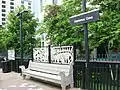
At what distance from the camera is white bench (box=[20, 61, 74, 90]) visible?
8.78 meters

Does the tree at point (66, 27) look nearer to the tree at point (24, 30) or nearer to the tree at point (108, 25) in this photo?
the tree at point (108, 25)

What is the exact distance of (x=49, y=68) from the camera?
10508 millimetres

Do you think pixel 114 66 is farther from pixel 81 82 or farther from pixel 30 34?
pixel 30 34

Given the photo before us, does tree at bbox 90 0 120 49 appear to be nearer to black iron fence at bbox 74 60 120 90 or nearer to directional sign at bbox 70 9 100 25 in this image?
black iron fence at bbox 74 60 120 90

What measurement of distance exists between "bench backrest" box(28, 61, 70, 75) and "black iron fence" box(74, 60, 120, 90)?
0.43 m

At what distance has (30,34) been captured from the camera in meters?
19.2

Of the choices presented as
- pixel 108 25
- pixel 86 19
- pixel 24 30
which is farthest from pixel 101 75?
pixel 24 30

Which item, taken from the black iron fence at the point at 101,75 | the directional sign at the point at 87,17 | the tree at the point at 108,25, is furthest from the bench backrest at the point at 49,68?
the directional sign at the point at 87,17

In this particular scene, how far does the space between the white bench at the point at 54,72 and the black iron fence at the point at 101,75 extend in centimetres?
35

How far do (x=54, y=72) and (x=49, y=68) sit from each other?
0.62 meters

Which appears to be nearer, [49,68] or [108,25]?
A: [108,25]

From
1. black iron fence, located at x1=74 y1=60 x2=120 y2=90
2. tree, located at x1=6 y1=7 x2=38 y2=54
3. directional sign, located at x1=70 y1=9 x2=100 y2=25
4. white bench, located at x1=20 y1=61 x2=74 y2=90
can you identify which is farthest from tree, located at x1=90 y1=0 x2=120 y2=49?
tree, located at x1=6 y1=7 x2=38 y2=54

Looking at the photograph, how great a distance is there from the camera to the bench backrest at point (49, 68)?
9.45 meters

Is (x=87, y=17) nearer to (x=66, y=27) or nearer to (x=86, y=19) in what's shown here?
(x=86, y=19)
